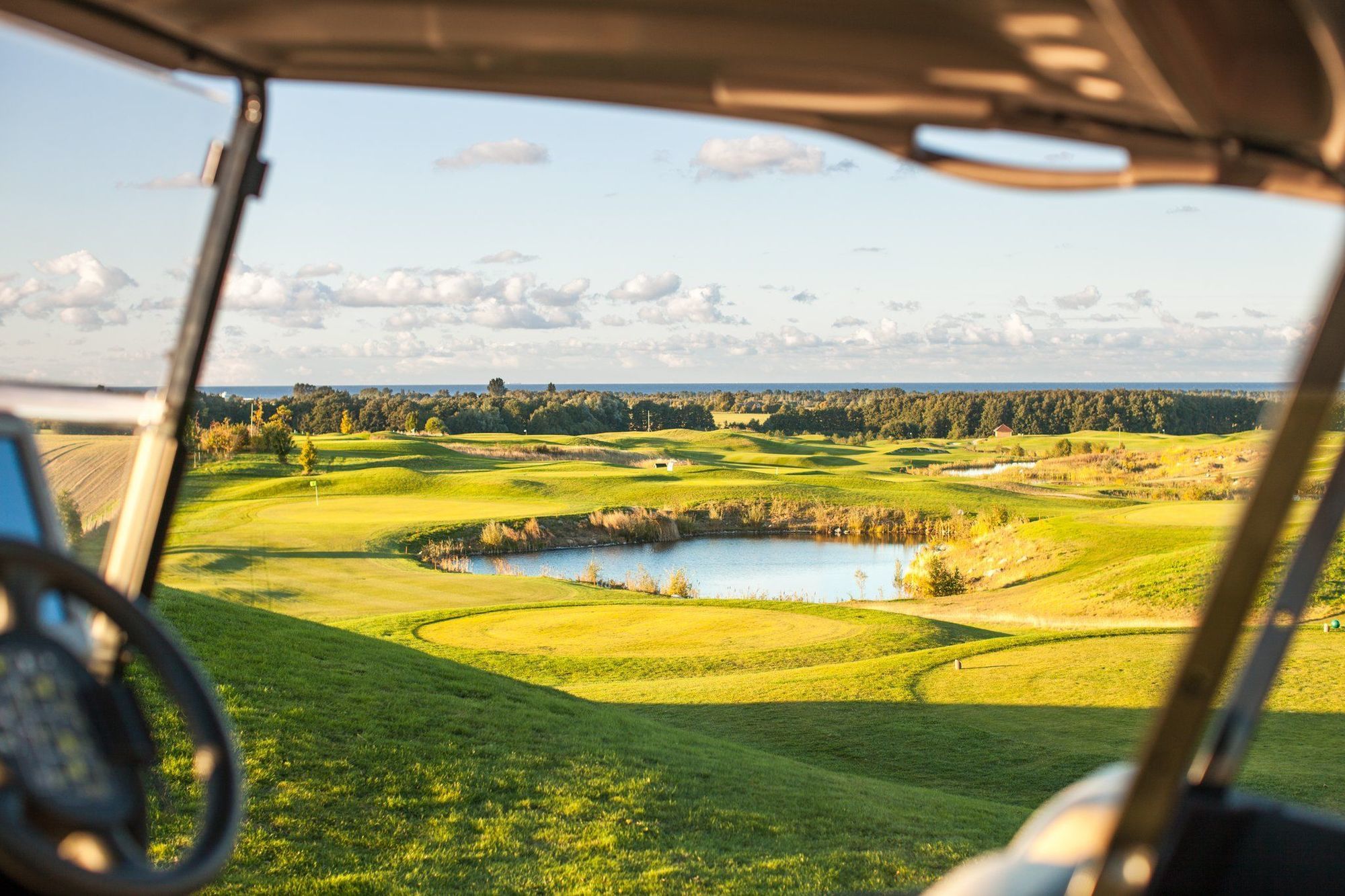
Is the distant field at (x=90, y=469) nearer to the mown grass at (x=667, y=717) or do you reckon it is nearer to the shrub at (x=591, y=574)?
the mown grass at (x=667, y=717)

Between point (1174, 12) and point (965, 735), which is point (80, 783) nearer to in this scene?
point (1174, 12)

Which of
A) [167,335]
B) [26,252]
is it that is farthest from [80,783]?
[26,252]

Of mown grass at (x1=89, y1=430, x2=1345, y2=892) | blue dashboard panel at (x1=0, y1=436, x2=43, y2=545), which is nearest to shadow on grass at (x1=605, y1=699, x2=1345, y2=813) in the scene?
mown grass at (x1=89, y1=430, x2=1345, y2=892)

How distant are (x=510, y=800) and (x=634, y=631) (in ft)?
22.2

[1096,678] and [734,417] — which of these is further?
[734,417]

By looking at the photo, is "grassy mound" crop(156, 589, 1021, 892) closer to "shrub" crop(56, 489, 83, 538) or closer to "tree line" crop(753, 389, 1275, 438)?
"shrub" crop(56, 489, 83, 538)

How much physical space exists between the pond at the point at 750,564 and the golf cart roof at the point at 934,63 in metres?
14.5

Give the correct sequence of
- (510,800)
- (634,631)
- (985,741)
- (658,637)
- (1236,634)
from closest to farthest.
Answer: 1. (1236,634)
2. (510,800)
3. (985,741)
4. (658,637)
5. (634,631)

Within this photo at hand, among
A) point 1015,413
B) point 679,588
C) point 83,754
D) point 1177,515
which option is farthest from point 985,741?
point 1015,413

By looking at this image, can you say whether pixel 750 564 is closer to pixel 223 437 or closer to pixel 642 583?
pixel 642 583

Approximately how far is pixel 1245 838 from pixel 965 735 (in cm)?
683

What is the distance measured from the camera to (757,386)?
65875 mm

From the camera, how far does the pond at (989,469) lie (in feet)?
93.7

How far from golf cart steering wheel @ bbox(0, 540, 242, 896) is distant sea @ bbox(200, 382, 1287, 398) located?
20.7m
